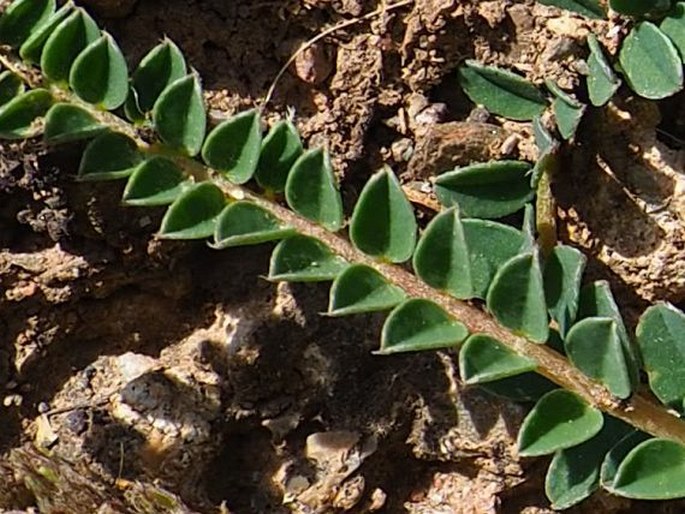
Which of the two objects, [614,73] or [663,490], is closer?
[663,490]

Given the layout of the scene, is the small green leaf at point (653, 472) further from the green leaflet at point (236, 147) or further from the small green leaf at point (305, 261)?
the green leaflet at point (236, 147)

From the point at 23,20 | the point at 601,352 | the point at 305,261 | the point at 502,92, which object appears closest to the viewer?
the point at 601,352

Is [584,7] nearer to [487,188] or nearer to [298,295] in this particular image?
[487,188]

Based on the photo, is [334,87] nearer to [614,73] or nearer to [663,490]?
[614,73]

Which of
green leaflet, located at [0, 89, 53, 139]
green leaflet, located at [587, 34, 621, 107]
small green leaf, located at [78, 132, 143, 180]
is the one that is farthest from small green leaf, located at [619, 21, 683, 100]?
green leaflet, located at [0, 89, 53, 139]

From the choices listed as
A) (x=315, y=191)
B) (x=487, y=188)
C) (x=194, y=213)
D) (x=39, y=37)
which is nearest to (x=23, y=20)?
(x=39, y=37)

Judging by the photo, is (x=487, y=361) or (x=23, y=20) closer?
(x=487, y=361)

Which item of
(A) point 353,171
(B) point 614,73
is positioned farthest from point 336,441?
(B) point 614,73
